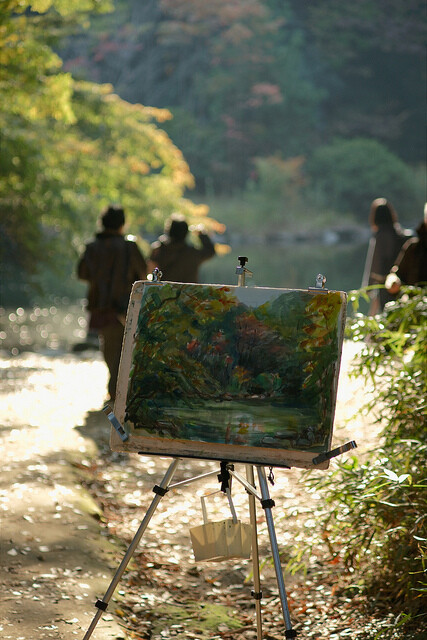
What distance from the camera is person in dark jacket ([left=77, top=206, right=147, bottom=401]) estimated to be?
6238mm

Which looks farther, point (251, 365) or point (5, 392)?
point (5, 392)

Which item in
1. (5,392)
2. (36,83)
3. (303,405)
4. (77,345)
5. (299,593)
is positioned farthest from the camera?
(77,345)

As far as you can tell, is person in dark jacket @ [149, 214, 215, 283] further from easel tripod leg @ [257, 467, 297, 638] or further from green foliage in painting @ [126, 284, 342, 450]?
easel tripod leg @ [257, 467, 297, 638]

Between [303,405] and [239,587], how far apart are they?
1.43 meters

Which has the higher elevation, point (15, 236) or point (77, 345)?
point (15, 236)

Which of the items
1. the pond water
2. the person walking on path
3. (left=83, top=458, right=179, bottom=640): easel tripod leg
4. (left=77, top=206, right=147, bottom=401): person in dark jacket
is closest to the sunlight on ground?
(left=77, top=206, right=147, bottom=401): person in dark jacket

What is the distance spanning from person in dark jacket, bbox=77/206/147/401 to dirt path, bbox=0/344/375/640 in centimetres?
82

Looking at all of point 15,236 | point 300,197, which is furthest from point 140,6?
point 15,236

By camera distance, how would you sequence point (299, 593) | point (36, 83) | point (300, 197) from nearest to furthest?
point (299, 593)
point (36, 83)
point (300, 197)

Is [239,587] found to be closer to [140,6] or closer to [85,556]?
[85,556]

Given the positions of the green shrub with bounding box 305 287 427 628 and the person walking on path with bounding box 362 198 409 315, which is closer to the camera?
the green shrub with bounding box 305 287 427 628

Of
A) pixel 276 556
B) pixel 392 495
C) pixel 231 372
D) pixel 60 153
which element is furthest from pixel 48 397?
pixel 60 153

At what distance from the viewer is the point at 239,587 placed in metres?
3.78

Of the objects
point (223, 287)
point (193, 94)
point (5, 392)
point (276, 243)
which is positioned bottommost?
point (223, 287)
